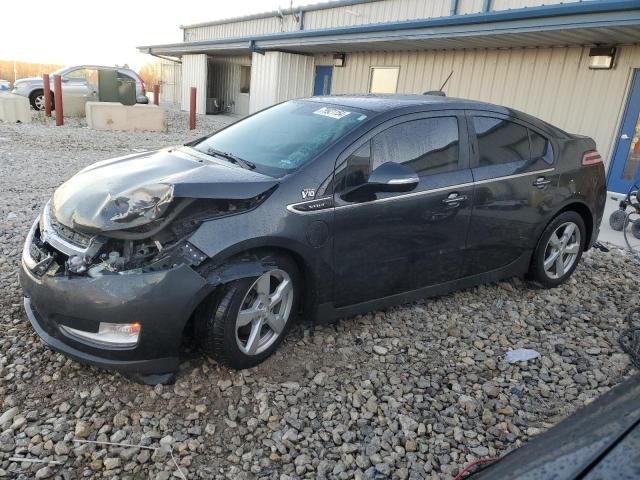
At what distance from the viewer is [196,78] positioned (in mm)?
21781

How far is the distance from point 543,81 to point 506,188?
656 centimetres

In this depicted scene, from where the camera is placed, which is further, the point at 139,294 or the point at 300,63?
the point at 300,63

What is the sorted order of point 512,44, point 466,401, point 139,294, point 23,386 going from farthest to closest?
point 512,44
point 466,401
point 23,386
point 139,294

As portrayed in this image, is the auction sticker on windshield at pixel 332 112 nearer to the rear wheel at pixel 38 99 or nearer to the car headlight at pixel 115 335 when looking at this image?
the car headlight at pixel 115 335

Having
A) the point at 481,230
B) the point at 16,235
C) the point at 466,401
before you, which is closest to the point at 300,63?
the point at 16,235

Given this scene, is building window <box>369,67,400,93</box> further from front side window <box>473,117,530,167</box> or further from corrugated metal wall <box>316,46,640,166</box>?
front side window <box>473,117,530,167</box>

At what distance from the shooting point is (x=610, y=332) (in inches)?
150

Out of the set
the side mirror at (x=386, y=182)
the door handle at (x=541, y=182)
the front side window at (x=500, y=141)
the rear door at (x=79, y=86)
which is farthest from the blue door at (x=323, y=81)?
the side mirror at (x=386, y=182)

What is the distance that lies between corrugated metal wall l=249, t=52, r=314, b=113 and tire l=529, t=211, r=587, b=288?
11539mm

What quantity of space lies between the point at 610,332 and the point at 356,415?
2.33 metres

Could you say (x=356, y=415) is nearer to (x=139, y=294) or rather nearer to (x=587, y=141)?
(x=139, y=294)

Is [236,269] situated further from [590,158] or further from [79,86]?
[79,86]

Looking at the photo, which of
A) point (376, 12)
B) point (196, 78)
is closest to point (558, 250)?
point (376, 12)

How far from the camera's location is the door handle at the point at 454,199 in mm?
3435
